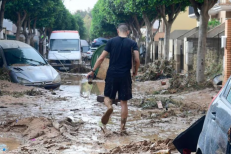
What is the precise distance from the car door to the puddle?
125 inches

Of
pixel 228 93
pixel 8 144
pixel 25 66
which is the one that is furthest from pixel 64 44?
pixel 228 93

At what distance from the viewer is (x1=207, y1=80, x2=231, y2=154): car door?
11.5 feet

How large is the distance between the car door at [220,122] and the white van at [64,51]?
67.4 feet

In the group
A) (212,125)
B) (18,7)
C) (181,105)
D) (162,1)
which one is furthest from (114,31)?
(212,125)

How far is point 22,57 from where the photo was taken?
14641 millimetres

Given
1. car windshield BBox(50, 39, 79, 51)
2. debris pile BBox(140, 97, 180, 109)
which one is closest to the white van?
car windshield BBox(50, 39, 79, 51)

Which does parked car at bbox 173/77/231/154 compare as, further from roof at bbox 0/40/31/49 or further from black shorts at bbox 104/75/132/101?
roof at bbox 0/40/31/49

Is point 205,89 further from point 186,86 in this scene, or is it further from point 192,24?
point 192,24

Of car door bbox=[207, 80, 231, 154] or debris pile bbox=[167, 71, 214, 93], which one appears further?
debris pile bbox=[167, 71, 214, 93]

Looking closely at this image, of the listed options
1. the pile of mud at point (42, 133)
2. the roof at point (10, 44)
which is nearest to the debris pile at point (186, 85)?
the roof at point (10, 44)

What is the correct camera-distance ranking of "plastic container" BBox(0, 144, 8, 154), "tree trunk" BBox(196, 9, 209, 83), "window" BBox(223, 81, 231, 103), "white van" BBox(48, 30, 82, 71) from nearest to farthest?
"window" BBox(223, 81, 231, 103)
"plastic container" BBox(0, 144, 8, 154)
"tree trunk" BBox(196, 9, 209, 83)
"white van" BBox(48, 30, 82, 71)

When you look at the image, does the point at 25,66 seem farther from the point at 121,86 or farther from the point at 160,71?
the point at 121,86

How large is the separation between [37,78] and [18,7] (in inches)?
655

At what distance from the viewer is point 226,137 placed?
342 centimetres
